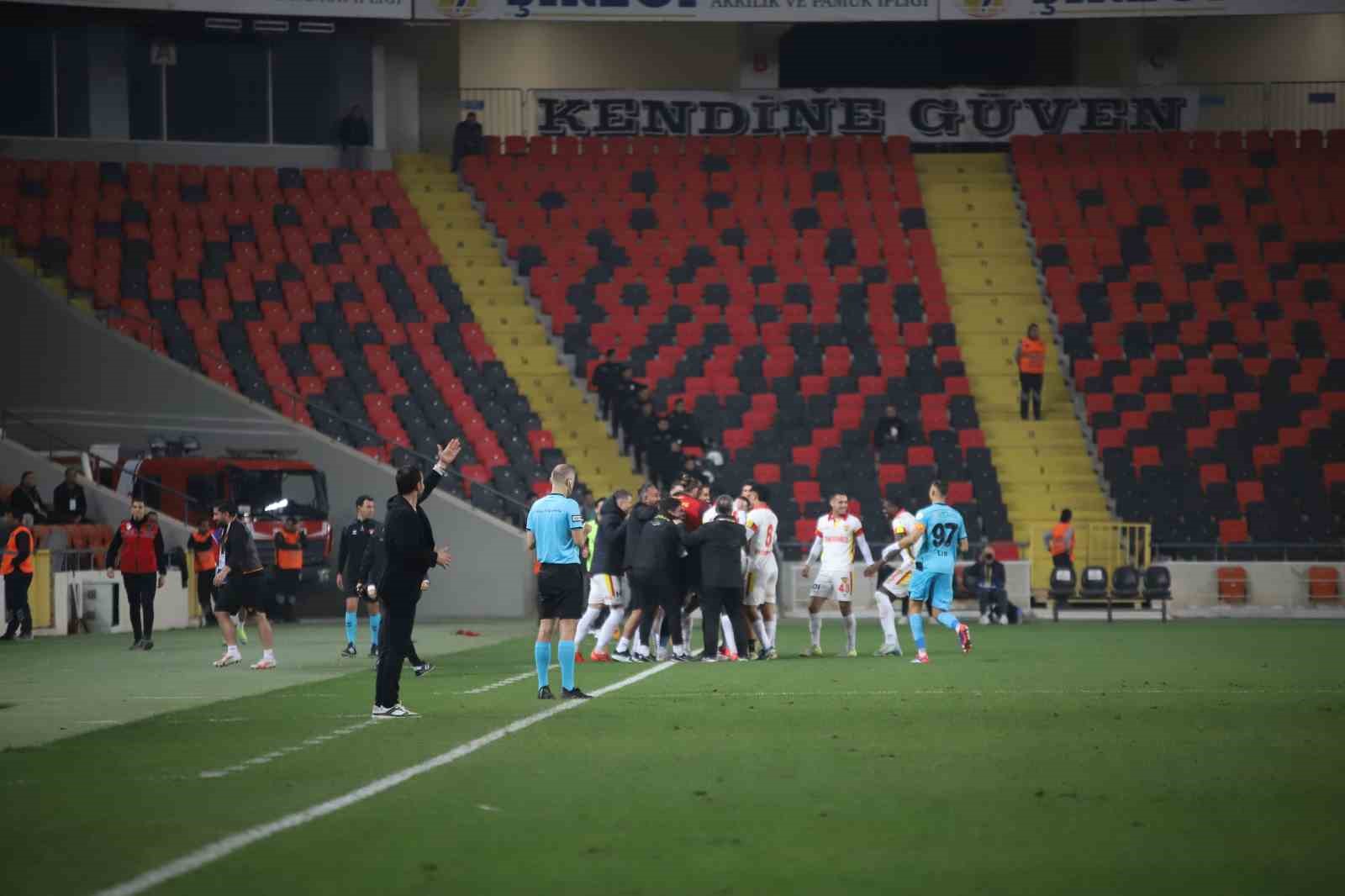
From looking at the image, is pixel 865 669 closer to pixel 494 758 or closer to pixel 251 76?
pixel 494 758

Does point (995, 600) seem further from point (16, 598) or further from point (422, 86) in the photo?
point (422, 86)

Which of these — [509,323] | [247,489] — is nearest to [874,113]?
[509,323]

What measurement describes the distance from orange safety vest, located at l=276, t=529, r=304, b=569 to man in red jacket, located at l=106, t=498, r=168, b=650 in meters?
6.50

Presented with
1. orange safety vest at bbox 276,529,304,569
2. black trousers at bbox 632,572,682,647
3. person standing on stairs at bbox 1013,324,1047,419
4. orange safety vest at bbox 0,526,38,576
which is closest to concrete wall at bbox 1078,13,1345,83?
person standing on stairs at bbox 1013,324,1047,419

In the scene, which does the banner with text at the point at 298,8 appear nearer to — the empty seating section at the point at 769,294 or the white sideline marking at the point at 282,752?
the empty seating section at the point at 769,294

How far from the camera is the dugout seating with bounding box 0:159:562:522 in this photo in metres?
37.6

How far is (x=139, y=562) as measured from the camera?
25984 millimetres

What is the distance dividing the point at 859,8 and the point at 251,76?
13829mm

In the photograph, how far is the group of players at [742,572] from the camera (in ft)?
74.7

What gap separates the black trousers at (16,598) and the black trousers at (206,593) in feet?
8.00

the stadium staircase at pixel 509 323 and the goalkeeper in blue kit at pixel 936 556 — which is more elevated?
the stadium staircase at pixel 509 323

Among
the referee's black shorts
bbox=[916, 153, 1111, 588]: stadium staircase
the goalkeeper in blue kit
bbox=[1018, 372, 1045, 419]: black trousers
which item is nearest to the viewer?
the referee's black shorts

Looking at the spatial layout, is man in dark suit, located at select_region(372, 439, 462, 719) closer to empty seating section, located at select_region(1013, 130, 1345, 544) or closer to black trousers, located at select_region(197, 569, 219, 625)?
black trousers, located at select_region(197, 569, 219, 625)

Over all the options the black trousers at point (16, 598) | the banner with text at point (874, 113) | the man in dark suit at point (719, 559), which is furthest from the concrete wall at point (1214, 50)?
the black trousers at point (16, 598)
